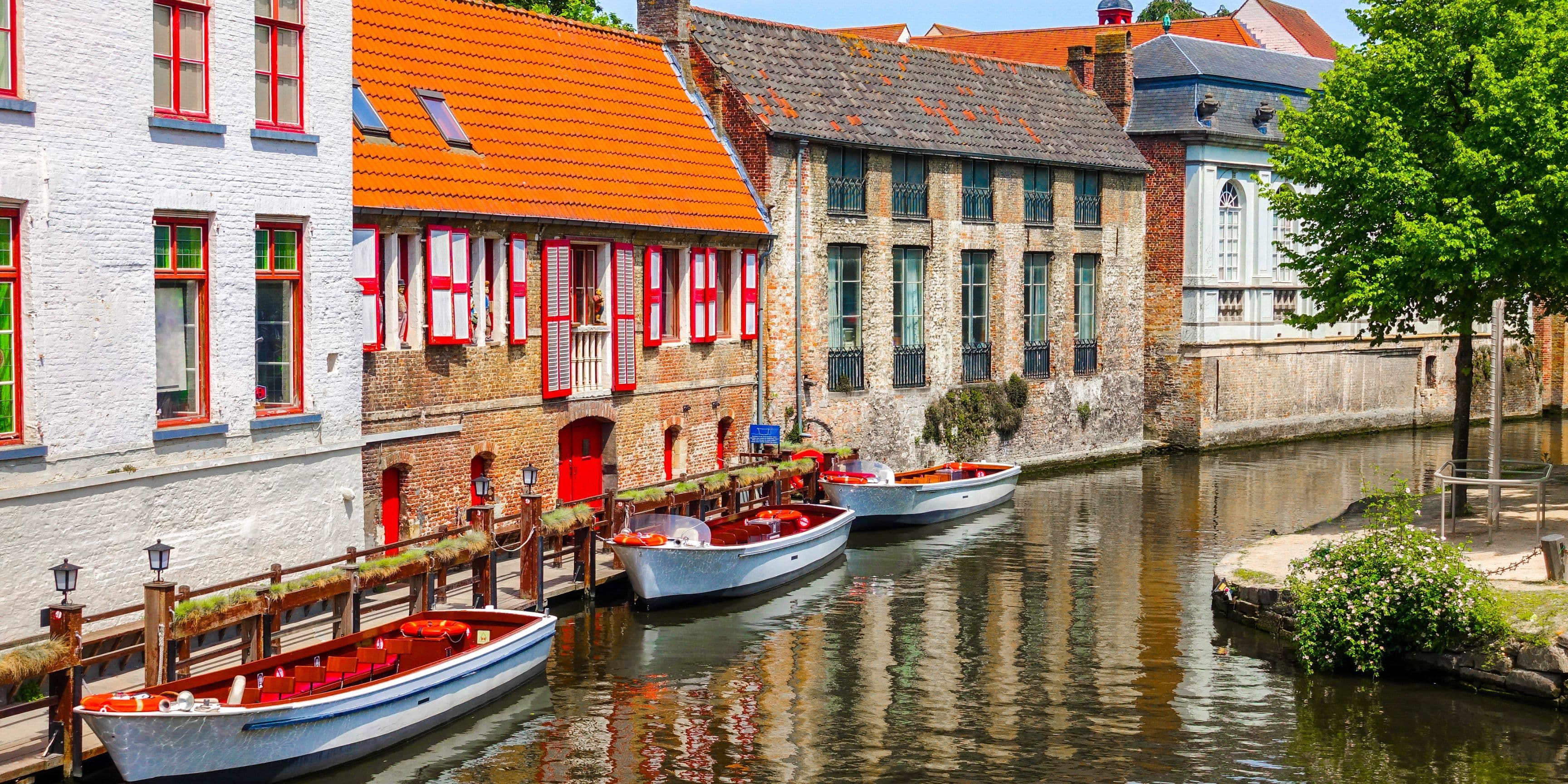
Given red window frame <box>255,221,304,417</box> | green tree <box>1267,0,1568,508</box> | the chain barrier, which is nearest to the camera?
the chain barrier

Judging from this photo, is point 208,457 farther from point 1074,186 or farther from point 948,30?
point 948,30

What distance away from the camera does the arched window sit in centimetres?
3888

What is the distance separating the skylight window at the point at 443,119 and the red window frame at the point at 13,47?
7832mm

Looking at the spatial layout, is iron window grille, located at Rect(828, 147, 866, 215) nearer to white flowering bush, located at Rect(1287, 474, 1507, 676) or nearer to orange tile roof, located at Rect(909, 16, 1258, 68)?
white flowering bush, located at Rect(1287, 474, 1507, 676)

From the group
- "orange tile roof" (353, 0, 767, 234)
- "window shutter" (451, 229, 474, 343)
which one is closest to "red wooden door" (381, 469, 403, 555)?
"window shutter" (451, 229, 474, 343)

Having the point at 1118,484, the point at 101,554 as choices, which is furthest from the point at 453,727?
the point at 1118,484

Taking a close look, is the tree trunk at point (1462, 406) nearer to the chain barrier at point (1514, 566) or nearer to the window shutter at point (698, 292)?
the chain barrier at point (1514, 566)

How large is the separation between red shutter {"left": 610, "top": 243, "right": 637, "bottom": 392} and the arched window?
18.8m

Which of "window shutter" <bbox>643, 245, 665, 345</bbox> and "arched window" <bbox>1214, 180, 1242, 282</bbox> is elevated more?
"arched window" <bbox>1214, 180, 1242, 282</bbox>

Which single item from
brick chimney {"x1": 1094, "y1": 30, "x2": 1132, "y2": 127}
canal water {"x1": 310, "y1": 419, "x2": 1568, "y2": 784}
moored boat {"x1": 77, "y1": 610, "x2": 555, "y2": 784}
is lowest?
canal water {"x1": 310, "y1": 419, "x2": 1568, "y2": 784}

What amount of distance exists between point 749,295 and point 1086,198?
1164cm

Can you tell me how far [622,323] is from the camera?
79.9 feet

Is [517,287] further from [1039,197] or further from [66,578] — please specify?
[1039,197]

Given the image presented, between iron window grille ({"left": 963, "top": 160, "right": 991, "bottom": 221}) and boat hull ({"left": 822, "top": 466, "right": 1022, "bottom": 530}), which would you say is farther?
iron window grille ({"left": 963, "top": 160, "right": 991, "bottom": 221})
